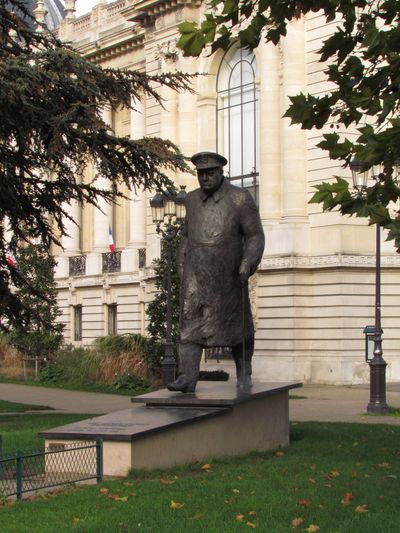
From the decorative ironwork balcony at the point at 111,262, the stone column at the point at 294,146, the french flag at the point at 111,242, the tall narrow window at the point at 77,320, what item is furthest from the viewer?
the tall narrow window at the point at 77,320

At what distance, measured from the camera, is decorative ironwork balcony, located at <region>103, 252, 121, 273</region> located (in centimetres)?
5064

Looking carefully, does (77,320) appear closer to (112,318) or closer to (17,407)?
(112,318)

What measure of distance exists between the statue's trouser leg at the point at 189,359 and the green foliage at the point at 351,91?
175 inches

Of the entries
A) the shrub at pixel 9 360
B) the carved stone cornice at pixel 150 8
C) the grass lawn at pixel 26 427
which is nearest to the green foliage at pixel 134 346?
the shrub at pixel 9 360

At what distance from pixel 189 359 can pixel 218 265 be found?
1170 millimetres

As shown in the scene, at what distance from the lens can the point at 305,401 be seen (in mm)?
27719

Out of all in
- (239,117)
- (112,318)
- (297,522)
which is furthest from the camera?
(112,318)

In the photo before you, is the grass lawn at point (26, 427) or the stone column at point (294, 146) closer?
the grass lawn at point (26, 427)

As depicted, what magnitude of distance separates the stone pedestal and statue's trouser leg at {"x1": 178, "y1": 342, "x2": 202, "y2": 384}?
24 centimetres

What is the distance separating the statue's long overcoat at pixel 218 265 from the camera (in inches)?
519

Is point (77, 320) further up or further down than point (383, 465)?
further up

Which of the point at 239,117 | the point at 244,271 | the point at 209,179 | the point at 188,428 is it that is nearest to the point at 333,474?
the point at 188,428

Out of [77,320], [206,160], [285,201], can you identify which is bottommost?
[77,320]

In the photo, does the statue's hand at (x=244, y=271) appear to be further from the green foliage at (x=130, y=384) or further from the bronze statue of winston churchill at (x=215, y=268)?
the green foliage at (x=130, y=384)
